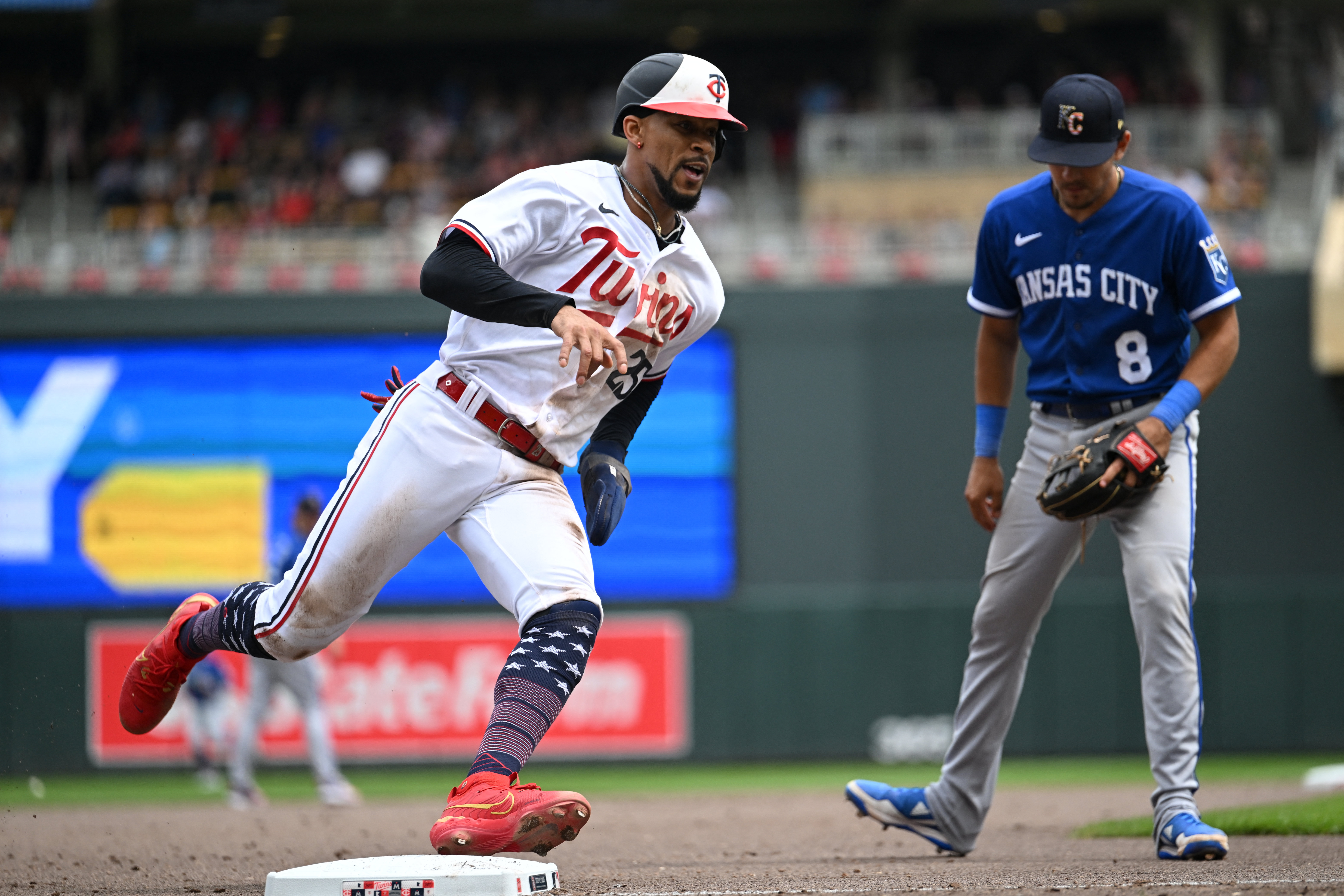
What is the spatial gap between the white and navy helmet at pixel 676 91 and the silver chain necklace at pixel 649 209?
13cm

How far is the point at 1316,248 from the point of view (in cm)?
1376

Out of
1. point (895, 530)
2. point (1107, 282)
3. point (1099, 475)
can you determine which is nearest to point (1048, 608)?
point (1099, 475)

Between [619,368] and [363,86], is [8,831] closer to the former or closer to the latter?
[619,368]

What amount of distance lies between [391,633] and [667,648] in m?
2.31

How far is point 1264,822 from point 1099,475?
80.0 inches

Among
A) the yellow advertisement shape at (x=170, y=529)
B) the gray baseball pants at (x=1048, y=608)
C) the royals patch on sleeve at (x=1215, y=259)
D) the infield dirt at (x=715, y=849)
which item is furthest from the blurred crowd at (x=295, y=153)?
the royals patch on sleeve at (x=1215, y=259)

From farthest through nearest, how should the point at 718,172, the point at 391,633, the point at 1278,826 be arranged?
the point at 718,172
the point at 391,633
the point at 1278,826

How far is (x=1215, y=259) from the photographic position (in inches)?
171

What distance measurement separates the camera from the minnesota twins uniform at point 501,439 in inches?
144

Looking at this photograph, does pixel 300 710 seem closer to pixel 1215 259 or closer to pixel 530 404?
pixel 530 404

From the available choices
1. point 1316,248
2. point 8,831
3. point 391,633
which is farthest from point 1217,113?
point 8,831

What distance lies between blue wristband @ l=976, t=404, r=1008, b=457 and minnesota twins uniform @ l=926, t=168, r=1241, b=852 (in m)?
0.11

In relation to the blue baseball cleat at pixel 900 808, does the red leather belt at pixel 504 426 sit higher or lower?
higher

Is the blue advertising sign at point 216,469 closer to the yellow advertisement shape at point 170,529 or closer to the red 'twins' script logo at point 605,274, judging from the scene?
the yellow advertisement shape at point 170,529
